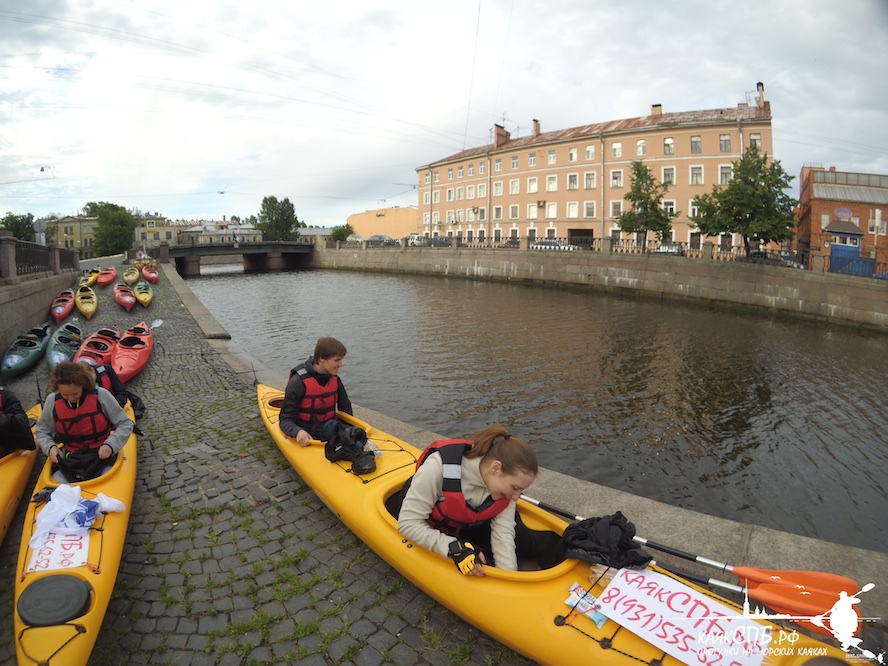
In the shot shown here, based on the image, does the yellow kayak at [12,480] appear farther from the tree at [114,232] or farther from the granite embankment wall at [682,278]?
the tree at [114,232]

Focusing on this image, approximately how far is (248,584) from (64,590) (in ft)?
3.54

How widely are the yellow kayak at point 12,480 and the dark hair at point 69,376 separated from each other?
913mm

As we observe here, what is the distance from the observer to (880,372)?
1218cm

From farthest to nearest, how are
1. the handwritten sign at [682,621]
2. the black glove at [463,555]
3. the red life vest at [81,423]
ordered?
the red life vest at [81,423] → the black glove at [463,555] → the handwritten sign at [682,621]

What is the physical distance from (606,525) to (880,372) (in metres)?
13.4

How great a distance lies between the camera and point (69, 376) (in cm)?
417

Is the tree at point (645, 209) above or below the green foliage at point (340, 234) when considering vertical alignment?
below

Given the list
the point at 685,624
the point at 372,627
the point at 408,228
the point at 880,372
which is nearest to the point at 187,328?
the point at 372,627

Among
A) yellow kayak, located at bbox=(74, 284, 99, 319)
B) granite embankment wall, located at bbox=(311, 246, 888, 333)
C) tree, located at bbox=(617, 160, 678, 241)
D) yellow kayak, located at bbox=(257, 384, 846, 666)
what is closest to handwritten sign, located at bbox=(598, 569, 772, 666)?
yellow kayak, located at bbox=(257, 384, 846, 666)

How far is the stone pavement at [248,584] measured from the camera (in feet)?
9.50

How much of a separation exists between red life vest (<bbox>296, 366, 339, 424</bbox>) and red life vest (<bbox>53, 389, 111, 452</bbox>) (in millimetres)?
1731

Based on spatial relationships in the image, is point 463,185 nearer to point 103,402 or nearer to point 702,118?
point 702,118

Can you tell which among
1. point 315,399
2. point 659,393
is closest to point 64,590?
point 315,399

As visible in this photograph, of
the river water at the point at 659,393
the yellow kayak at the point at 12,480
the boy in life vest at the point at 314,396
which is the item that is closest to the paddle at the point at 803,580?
the river water at the point at 659,393
